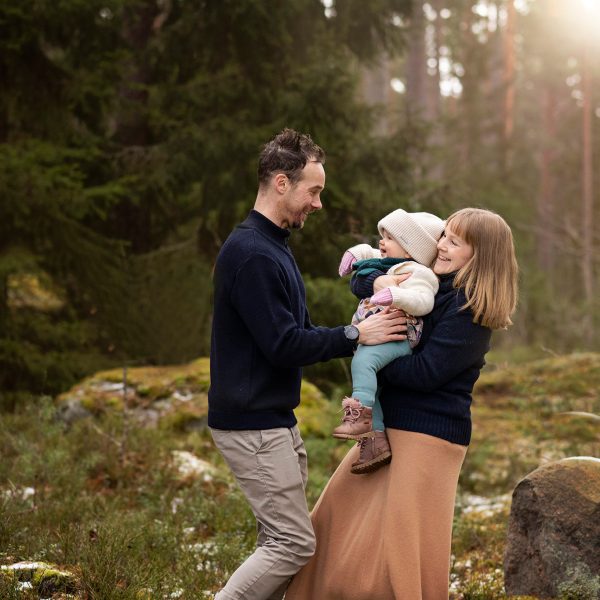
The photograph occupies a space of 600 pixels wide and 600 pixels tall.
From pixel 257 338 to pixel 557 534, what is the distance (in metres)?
2.21

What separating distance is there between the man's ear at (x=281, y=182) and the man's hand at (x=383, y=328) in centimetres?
71

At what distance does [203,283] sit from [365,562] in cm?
661

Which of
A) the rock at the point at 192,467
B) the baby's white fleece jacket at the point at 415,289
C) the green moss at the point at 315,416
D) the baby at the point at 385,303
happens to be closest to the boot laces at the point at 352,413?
the baby at the point at 385,303

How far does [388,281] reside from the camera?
3674 mm

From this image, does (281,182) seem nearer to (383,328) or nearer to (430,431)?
(383,328)

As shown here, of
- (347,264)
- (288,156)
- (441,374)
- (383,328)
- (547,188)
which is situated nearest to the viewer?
(441,374)

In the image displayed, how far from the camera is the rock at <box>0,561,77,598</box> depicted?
427 centimetres

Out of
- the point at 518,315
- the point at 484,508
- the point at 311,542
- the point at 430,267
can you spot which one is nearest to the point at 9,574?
the point at 311,542

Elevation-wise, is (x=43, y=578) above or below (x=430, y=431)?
below

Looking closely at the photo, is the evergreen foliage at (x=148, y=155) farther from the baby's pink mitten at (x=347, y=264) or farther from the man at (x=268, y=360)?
the man at (x=268, y=360)

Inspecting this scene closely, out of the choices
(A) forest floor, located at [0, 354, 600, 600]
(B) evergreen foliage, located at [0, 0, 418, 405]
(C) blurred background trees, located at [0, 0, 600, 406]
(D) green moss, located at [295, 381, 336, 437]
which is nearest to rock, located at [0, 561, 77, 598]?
(A) forest floor, located at [0, 354, 600, 600]

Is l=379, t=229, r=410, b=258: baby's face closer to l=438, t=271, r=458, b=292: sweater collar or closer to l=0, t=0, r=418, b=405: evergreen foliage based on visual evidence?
l=438, t=271, r=458, b=292: sweater collar

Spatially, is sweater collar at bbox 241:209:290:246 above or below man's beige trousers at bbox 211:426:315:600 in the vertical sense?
above

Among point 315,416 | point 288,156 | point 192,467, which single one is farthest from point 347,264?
point 315,416
